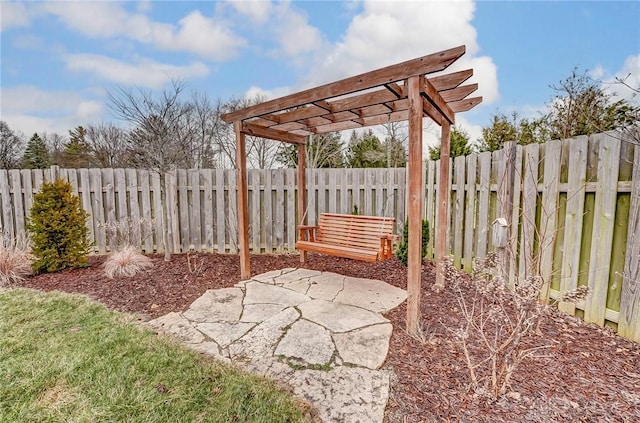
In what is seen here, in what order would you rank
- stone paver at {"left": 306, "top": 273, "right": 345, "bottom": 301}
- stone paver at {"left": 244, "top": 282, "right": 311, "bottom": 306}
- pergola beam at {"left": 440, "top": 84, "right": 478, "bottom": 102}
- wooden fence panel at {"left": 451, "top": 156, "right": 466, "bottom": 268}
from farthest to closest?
wooden fence panel at {"left": 451, "top": 156, "right": 466, "bottom": 268} < stone paver at {"left": 306, "top": 273, "right": 345, "bottom": 301} < stone paver at {"left": 244, "top": 282, "right": 311, "bottom": 306} < pergola beam at {"left": 440, "top": 84, "right": 478, "bottom": 102}

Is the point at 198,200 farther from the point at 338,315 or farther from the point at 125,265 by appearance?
the point at 338,315

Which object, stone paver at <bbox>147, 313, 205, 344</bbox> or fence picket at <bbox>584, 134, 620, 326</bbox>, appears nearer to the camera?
fence picket at <bbox>584, 134, 620, 326</bbox>

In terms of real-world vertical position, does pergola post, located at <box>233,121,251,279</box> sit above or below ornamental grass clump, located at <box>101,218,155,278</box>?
above

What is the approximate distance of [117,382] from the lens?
1643mm

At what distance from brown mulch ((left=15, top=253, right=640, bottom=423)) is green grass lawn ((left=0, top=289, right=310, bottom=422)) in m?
0.57

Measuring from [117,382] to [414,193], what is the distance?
2.30m

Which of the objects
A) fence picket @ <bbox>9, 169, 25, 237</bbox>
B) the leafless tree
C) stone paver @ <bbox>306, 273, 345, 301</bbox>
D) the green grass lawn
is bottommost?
stone paver @ <bbox>306, 273, 345, 301</bbox>

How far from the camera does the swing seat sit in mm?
3244

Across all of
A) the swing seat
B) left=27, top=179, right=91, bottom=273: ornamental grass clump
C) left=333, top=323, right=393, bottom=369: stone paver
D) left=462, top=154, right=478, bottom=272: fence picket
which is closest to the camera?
left=333, top=323, right=393, bottom=369: stone paver

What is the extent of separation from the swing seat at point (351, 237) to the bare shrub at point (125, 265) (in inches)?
83.9

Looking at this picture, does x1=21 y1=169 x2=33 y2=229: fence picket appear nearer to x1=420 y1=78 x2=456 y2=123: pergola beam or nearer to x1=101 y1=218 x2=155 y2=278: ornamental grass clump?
x1=101 y1=218 x2=155 y2=278: ornamental grass clump

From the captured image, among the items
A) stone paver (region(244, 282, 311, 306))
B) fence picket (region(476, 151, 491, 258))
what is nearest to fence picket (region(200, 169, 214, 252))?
stone paver (region(244, 282, 311, 306))

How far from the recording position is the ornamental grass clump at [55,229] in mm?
3658

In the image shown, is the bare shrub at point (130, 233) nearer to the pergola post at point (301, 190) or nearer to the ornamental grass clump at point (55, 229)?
the ornamental grass clump at point (55, 229)
